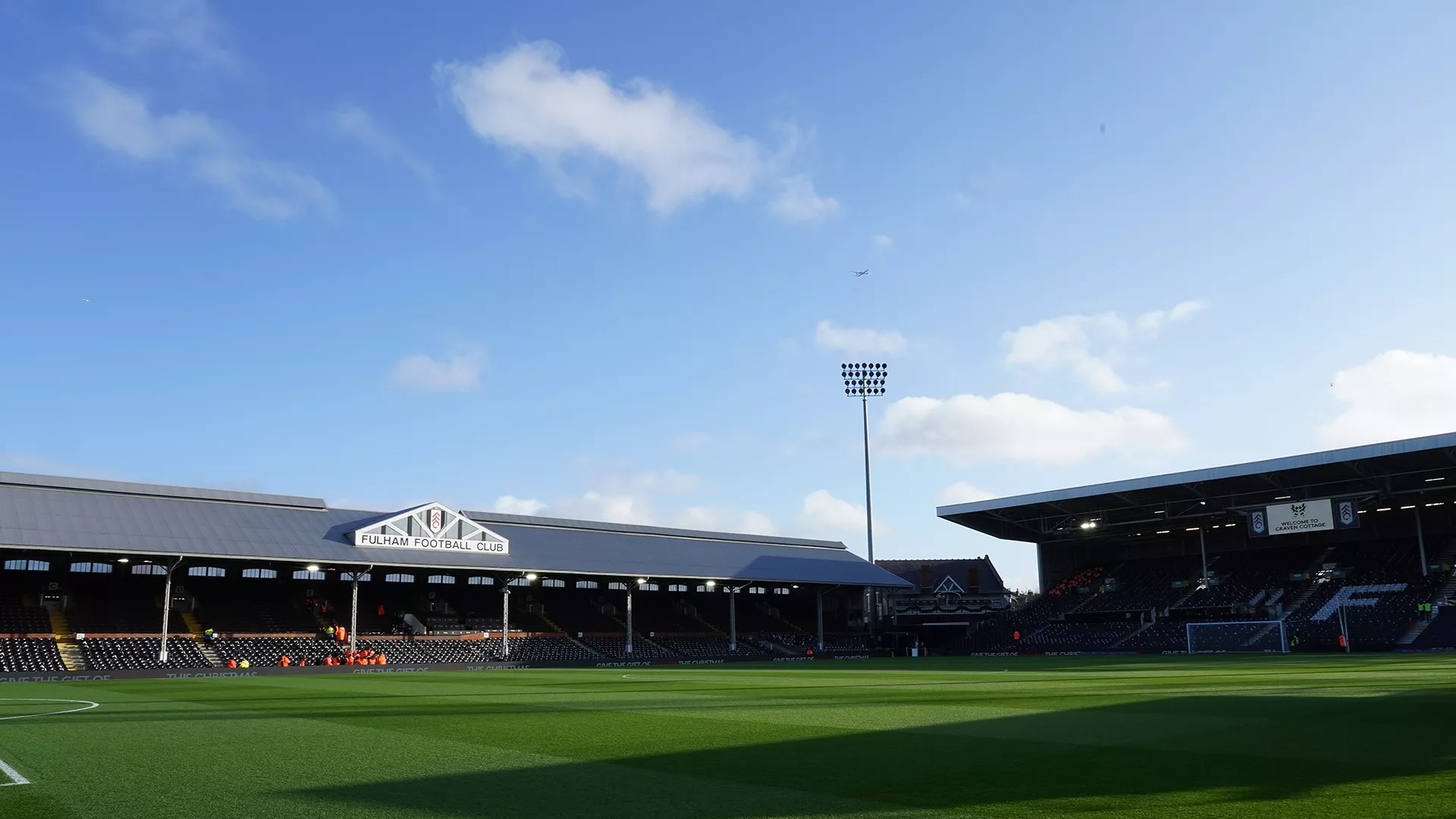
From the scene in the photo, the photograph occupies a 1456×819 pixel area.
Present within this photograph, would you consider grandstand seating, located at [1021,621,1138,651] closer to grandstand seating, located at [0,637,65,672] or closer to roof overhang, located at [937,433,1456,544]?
roof overhang, located at [937,433,1456,544]

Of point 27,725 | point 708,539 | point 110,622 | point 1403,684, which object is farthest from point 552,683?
point 708,539

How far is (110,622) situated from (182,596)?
4.43m

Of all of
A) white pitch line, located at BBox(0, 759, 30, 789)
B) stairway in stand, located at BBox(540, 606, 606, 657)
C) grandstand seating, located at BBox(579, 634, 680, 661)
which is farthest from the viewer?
stairway in stand, located at BBox(540, 606, 606, 657)

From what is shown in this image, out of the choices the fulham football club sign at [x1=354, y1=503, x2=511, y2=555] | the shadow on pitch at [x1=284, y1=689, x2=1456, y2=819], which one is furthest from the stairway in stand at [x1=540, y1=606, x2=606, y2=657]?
the shadow on pitch at [x1=284, y1=689, x2=1456, y2=819]

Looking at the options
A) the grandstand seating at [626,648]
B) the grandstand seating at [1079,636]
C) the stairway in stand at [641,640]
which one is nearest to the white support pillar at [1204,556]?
the grandstand seating at [1079,636]

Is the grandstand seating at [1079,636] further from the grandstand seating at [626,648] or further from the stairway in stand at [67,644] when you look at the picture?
the stairway in stand at [67,644]

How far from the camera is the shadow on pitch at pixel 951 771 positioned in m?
8.08

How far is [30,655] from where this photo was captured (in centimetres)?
4091

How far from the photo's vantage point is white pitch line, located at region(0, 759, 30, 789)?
9.21m

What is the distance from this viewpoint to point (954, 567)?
101312 millimetres

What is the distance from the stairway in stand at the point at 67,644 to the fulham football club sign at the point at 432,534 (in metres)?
12.6

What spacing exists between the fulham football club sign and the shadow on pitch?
42459mm

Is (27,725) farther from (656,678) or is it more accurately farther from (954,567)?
(954,567)

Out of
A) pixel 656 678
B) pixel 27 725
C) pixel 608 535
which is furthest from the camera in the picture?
pixel 608 535
